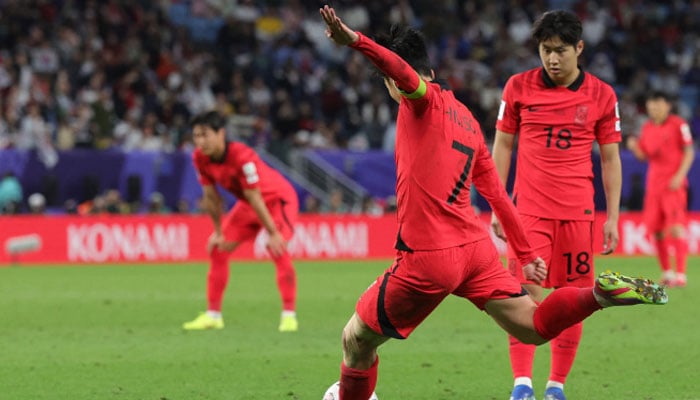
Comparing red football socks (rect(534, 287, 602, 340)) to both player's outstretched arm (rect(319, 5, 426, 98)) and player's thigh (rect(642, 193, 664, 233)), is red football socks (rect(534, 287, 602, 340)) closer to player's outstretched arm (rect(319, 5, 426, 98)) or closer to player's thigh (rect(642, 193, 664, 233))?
player's outstretched arm (rect(319, 5, 426, 98))

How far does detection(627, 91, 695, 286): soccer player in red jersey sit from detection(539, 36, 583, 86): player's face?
868 cm

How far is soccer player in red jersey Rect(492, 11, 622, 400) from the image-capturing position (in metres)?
7.18

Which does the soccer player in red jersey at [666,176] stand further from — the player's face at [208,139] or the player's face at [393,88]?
the player's face at [393,88]

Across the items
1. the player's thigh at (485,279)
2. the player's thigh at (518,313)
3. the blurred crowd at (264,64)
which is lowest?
the player's thigh at (518,313)

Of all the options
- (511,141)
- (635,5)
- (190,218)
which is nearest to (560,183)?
(511,141)

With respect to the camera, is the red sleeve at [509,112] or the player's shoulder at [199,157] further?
the player's shoulder at [199,157]

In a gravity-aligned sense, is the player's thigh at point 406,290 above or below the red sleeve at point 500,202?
below

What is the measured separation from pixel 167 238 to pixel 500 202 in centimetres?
1520

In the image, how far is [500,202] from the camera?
6.21 m

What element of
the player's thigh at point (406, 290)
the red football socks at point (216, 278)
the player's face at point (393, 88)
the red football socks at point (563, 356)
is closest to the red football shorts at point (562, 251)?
the red football socks at point (563, 356)

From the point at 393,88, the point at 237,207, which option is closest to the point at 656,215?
the point at 237,207

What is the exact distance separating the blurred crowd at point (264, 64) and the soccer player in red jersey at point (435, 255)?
54.2 feet

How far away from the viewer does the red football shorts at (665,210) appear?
51.3 ft

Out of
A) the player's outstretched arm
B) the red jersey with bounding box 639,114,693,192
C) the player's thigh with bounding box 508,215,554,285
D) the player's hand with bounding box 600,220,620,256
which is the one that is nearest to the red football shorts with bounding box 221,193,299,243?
the player's thigh with bounding box 508,215,554,285
